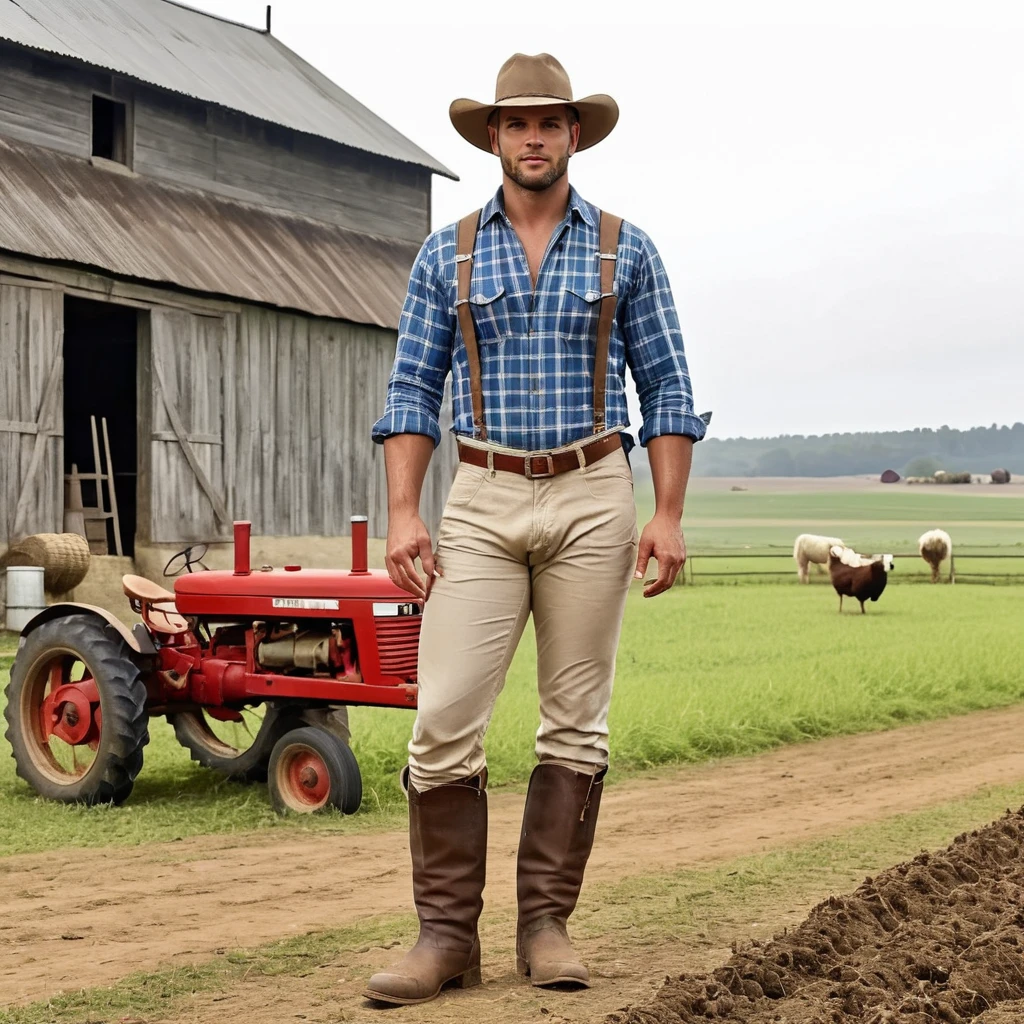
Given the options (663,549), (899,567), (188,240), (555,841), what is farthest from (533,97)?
(899,567)

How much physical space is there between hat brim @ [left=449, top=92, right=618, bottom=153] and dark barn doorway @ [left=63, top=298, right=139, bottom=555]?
669 inches

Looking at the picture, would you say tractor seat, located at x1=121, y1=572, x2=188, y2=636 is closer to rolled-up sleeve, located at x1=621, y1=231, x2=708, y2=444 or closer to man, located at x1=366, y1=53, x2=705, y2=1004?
man, located at x1=366, y1=53, x2=705, y2=1004

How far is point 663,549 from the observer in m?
3.91

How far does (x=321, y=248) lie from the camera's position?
70.2 ft

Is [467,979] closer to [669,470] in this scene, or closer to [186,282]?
[669,470]

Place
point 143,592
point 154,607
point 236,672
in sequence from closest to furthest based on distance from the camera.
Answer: point 236,672 → point 143,592 → point 154,607

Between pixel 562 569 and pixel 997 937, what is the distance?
1.55m

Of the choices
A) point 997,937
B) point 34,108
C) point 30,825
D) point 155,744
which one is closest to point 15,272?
point 34,108

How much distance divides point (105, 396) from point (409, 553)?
18849mm

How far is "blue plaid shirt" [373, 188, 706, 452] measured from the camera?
3.91 metres

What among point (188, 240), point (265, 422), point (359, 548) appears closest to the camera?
point (359, 548)

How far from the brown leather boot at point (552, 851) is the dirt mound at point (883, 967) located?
42cm

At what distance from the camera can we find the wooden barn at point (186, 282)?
1645 cm

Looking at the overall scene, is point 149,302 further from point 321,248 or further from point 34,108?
point 321,248
